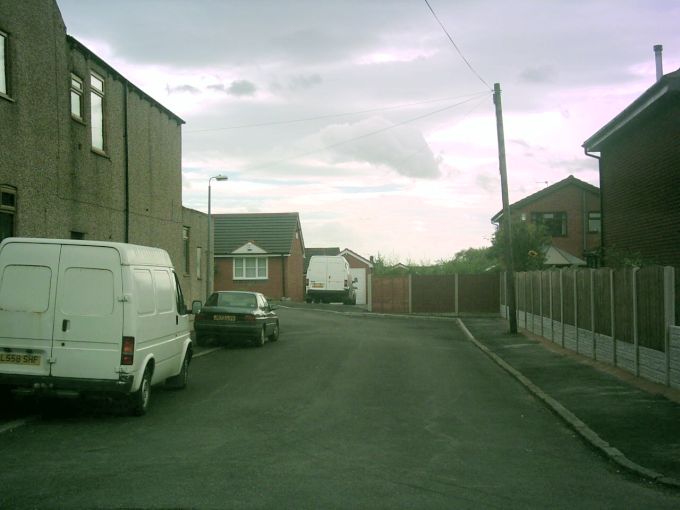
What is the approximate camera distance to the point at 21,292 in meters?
9.44

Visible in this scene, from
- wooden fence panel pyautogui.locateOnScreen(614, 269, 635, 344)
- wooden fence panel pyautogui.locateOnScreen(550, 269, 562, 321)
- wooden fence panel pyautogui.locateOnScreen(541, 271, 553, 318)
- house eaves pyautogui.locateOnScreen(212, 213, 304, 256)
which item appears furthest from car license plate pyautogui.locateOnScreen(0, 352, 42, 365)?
house eaves pyautogui.locateOnScreen(212, 213, 304, 256)

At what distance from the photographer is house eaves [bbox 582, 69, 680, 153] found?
1814 centimetres

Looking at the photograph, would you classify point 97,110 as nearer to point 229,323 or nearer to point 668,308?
point 229,323

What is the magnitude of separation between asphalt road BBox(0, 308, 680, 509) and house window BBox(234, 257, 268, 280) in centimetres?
4234

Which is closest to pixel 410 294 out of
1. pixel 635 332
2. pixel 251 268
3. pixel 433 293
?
pixel 433 293

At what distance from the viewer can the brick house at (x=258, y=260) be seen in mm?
55688

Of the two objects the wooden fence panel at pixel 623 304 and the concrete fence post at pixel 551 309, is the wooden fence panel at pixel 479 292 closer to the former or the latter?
the concrete fence post at pixel 551 309

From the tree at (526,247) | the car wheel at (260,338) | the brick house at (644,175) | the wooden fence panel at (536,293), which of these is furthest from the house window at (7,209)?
the tree at (526,247)

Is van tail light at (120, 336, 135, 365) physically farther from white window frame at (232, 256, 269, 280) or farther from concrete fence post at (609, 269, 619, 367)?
white window frame at (232, 256, 269, 280)

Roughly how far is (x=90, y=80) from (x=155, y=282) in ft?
31.8

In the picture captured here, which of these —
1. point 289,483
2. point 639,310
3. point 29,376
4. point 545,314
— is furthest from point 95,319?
point 545,314

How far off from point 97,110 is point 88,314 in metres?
11.1

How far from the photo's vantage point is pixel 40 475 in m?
6.71

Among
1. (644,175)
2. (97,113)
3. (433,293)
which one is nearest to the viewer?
(97,113)
